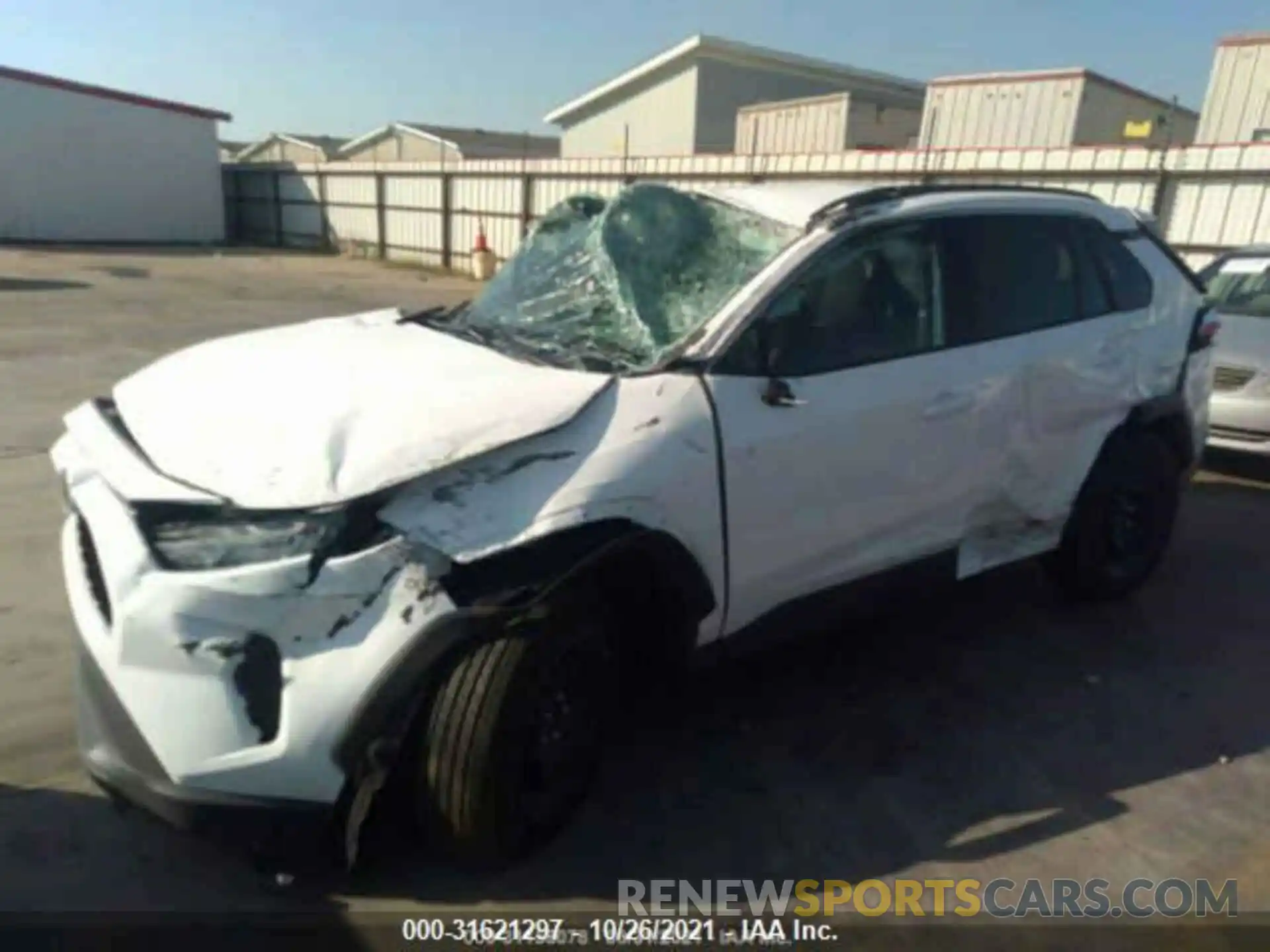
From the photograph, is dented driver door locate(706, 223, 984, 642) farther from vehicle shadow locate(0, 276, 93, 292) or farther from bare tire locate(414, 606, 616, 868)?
vehicle shadow locate(0, 276, 93, 292)

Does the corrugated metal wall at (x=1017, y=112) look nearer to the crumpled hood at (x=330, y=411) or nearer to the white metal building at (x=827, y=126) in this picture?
the white metal building at (x=827, y=126)

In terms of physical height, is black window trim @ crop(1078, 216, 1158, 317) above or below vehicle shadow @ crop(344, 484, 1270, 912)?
above

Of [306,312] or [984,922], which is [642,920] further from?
[306,312]

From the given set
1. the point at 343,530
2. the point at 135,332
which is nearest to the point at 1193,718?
the point at 343,530

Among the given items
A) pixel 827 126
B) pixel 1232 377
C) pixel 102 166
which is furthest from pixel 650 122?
pixel 1232 377

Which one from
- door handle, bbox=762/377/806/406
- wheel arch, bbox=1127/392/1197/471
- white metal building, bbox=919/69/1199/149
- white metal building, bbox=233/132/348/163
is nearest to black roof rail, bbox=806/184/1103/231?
door handle, bbox=762/377/806/406

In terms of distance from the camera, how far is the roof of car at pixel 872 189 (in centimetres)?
303

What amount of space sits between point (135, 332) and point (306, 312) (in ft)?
10.3

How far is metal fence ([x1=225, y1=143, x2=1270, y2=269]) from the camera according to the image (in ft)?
32.3

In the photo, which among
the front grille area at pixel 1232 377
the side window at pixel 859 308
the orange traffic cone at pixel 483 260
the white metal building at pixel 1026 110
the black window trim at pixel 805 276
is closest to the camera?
the black window trim at pixel 805 276

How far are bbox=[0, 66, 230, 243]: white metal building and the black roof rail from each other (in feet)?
98.1

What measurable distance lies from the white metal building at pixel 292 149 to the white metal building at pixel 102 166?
8.84m

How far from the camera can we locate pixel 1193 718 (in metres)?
3.21

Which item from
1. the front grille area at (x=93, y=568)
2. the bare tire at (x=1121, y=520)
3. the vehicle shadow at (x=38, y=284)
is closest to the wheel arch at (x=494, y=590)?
the front grille area at (x=93, y=568)
